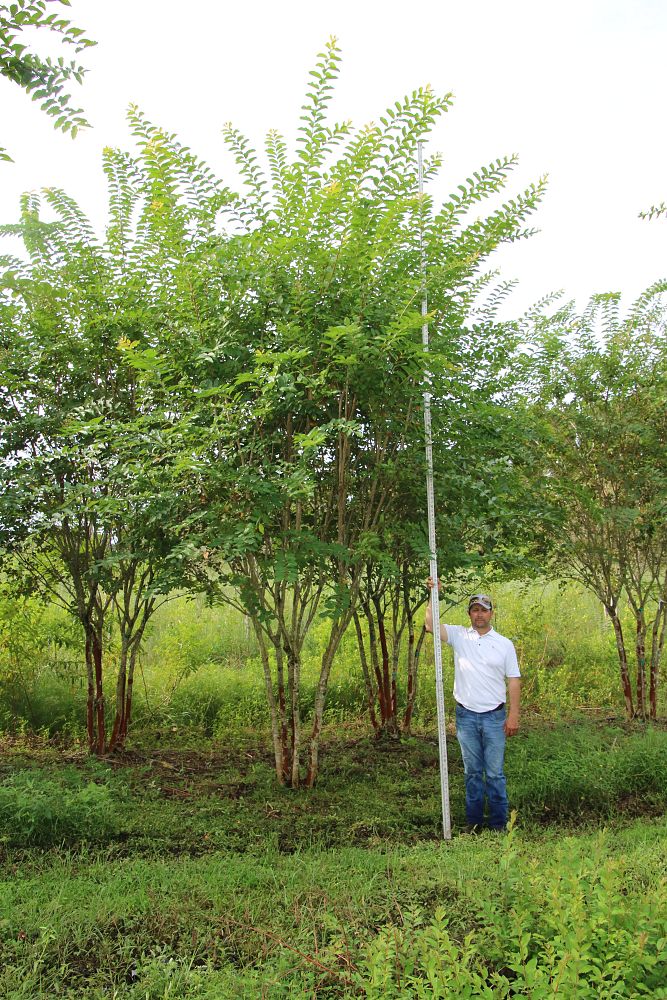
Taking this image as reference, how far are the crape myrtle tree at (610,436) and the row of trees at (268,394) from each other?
99 cm

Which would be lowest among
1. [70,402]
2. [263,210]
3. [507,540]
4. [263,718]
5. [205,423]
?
[263,718]

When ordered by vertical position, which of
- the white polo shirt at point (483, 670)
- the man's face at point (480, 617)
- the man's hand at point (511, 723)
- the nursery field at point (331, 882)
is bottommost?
the nursery field at point (331, 882)

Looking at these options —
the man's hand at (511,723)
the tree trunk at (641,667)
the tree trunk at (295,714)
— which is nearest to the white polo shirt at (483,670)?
the man's hand at (511,723)

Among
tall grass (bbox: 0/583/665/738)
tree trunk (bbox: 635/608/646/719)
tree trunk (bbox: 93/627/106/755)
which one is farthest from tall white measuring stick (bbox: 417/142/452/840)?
tree trunk (bbox: 635/608/646/719)

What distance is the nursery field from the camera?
2.66 m

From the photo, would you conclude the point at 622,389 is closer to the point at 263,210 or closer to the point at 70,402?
the point at 263,210

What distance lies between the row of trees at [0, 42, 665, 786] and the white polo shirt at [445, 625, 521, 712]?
0.63 m

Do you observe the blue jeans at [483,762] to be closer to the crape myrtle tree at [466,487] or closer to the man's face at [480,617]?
the man's face at [480,617]

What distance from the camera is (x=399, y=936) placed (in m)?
2.71

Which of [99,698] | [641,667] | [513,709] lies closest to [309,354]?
[513,709]

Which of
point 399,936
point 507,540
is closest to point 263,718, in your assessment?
point 507,540

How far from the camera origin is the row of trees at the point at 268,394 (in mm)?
4641

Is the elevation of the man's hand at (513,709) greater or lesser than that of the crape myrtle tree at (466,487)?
lesser

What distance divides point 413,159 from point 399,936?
4266 mm
